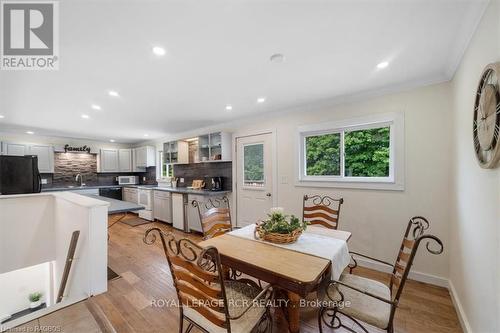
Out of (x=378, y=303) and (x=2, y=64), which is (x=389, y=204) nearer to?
(x=378, y=303)

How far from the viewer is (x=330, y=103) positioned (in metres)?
2.99

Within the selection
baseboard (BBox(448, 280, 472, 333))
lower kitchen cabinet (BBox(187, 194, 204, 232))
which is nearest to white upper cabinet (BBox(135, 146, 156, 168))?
lower kitchen cabinet (BBox(187, 194, 204, 232))

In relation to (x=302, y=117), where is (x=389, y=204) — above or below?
below

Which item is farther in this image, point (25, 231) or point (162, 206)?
point (162, 206)

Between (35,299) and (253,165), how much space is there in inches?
180

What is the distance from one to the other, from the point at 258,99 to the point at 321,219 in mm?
1898

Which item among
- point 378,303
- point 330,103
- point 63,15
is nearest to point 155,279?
point 378,303

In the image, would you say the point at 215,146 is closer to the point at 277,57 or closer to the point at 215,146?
the point at 215,146

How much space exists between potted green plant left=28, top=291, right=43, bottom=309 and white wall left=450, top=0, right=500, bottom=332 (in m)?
5.93

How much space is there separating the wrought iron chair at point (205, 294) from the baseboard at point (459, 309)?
5.38ft

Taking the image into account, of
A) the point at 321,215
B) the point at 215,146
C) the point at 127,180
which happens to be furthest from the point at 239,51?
the point at 127,180

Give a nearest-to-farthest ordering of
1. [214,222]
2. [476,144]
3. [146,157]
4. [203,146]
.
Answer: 1. [476,144]
2. [214,222]
3. [203,146]
4. [146,157]

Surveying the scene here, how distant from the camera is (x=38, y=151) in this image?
518 cm

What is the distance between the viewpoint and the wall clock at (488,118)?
112cm
